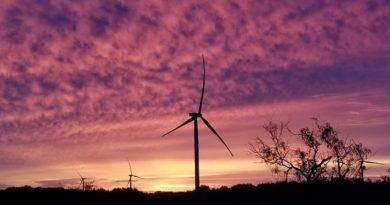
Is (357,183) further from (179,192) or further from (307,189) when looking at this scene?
(179,192)

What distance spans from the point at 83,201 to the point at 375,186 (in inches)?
1299

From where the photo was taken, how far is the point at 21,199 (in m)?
56.6

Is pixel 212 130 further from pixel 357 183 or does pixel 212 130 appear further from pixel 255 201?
pixel 357 183

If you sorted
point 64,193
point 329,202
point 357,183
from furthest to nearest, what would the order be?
point 357,183 < point 64,193 < point 329,202

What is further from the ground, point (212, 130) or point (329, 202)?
point (212, 130)

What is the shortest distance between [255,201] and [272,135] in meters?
28.0

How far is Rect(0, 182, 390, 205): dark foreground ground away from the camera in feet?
184

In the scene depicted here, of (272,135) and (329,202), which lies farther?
(272,135)

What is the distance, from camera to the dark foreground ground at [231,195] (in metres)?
56.1

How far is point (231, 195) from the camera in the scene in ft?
194

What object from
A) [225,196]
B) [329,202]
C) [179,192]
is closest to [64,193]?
[179,192]

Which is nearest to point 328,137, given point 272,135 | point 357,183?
point 272,135

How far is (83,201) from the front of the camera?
56.7m

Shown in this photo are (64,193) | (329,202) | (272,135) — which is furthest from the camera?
(272,135)
